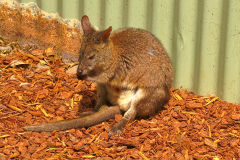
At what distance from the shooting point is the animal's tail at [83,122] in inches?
173

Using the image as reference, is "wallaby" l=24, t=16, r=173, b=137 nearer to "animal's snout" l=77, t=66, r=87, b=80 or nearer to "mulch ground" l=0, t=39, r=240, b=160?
"animal's snout" l=77, t=66, r=87, b=80

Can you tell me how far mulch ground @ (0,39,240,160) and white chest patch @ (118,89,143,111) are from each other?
185 millimetres

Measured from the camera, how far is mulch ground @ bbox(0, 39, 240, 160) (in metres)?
4.25

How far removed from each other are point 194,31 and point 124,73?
4.01ft

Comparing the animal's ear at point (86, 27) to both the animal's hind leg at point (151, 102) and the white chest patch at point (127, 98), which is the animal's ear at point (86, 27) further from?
the animal's hind leg at point (151, 102)

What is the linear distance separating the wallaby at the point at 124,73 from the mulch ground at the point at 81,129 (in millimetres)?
149

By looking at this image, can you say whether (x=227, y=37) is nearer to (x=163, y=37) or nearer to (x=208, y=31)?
(x=208, y=31)

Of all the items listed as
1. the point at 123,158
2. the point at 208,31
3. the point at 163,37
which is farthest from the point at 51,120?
the point at 208,31

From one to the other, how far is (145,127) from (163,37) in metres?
1.42

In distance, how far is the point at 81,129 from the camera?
4.65 meters

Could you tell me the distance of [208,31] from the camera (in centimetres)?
534

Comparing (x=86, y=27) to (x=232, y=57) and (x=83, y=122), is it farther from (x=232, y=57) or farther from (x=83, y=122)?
(x=232, y=57)

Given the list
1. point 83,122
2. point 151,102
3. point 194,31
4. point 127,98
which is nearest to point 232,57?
point 194,31

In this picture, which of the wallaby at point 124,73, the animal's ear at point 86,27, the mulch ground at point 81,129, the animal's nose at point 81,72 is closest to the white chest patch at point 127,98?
the wallaby at point 124,73
